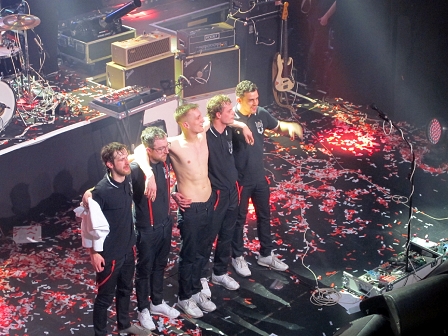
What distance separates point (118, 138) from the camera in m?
8.46

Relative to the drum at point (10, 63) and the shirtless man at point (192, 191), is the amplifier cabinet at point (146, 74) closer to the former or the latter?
the drum at point (10, 63)

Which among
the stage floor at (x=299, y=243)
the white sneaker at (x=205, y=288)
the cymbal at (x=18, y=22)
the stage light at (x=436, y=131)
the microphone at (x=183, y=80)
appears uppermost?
the cymbal at (x=18, y=22)

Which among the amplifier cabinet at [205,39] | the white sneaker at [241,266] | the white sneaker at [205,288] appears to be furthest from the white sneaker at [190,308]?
the amplifier cabinet at [205,39]

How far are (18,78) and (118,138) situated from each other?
1378mm

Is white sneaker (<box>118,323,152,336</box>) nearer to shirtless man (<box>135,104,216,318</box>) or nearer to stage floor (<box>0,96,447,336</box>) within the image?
stage floor (<box>0,96,447,336</box>)

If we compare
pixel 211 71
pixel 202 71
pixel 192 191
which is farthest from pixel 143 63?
pixel 192 191

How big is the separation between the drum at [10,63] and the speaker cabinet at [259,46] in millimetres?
3107

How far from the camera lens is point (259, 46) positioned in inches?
399

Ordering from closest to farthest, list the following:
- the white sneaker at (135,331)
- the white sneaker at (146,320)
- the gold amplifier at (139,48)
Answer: the white sneaker at (135,331)
the white sneaker at (146,320)
the gold amplifier at (139,48)

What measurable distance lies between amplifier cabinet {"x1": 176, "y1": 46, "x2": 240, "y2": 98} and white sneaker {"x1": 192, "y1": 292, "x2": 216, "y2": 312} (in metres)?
3.80

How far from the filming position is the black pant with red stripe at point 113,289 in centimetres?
544

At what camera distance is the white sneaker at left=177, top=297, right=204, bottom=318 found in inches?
242

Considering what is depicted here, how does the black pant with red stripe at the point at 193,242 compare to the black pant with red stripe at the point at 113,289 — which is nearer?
the black pant with red stripe at the point at 113,289

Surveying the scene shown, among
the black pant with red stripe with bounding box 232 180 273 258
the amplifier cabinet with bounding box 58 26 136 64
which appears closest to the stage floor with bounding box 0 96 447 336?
the black pant with red stripe with bounding box 232 180 273 258
